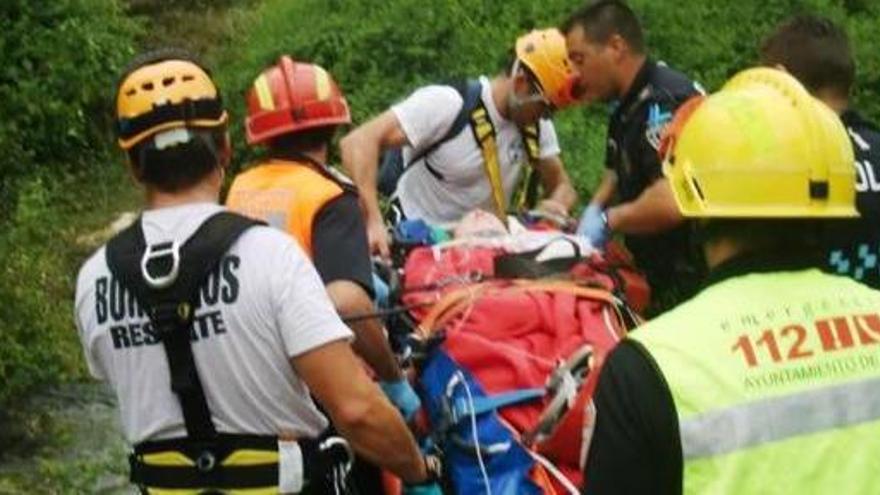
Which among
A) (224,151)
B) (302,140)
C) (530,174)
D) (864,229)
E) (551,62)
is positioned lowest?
(864,229)

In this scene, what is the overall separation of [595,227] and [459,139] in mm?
599

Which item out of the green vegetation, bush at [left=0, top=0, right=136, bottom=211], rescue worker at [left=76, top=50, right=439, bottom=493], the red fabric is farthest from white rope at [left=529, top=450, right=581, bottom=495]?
bush at [left=0, top=0, right=136, bottom=211]

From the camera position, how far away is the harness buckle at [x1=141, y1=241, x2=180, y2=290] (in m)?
3.10

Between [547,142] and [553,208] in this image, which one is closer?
[553,208]

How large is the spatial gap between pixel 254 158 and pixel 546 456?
6.03 metres

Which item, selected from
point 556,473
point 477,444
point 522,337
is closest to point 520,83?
point 522,337

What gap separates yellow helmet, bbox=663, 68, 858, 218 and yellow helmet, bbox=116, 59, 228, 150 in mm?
1153

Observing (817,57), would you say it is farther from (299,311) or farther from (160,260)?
(160,260)

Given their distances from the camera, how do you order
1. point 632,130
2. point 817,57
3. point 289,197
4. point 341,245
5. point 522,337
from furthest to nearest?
point 632,130 < point 817,57 < point 522,337 < point 289,197 < point 341,245

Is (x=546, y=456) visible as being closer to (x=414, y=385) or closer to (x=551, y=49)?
(x=414, y=385)

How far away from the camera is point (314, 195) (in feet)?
13.0

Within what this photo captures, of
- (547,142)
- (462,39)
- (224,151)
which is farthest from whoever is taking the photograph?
(462,39)

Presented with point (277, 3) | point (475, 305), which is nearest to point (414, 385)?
point (475, 305)

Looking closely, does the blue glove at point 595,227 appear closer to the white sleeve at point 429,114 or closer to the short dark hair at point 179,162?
the white sleeve at point 429,114
